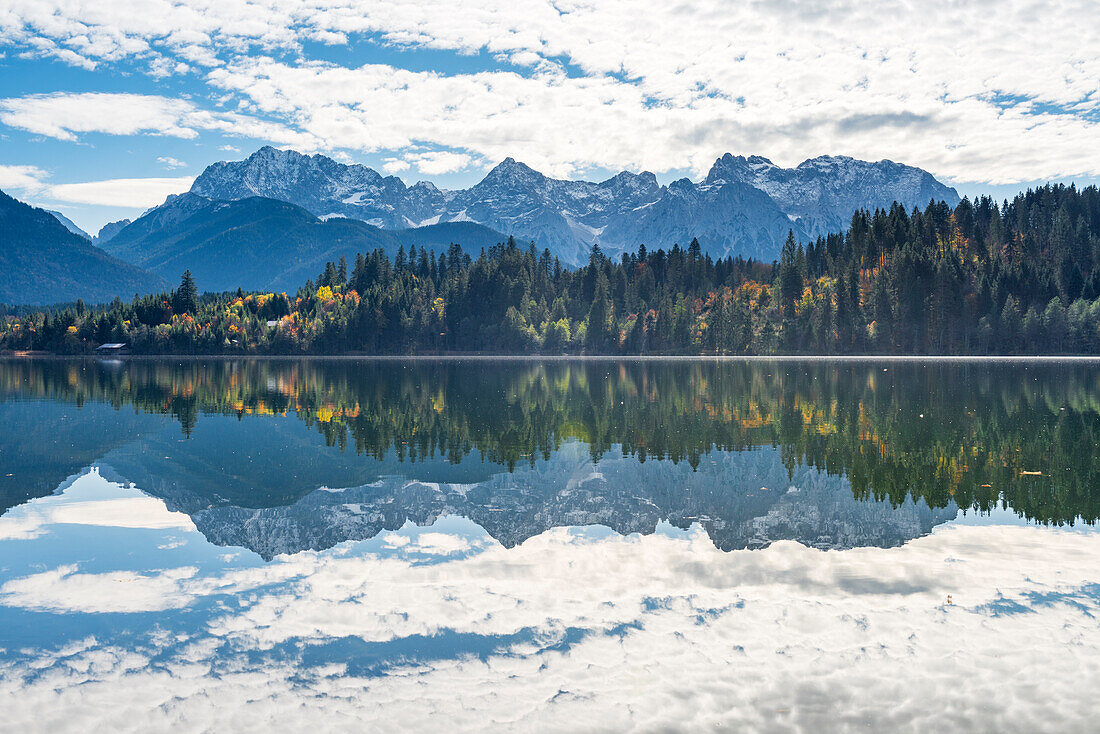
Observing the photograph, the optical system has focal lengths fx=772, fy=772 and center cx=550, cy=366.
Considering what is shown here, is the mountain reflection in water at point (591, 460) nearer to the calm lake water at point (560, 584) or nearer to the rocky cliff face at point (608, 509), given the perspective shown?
the rocky cliff face at point (608, 509)

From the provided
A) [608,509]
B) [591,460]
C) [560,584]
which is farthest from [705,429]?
[560,584]

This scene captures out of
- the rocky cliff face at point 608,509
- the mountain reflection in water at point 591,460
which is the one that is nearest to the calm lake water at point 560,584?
the rocky cliff face at point 608,509

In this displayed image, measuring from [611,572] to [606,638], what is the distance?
4761 millimetres

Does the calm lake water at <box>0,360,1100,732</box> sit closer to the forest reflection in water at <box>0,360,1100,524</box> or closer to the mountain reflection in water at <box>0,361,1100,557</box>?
the mountain reflection in water at <box>0,361,1100,557</box>

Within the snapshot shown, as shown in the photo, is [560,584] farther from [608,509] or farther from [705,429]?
[705,429]

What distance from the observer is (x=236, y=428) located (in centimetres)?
5553

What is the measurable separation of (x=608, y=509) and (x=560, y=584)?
8.93m

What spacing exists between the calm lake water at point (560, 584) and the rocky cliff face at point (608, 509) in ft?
0.57

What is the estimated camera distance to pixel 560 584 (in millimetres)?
20094

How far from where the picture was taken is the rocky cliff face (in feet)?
82.5

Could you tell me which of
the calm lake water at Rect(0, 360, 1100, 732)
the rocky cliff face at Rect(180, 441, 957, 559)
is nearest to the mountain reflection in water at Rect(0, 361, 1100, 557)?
the rocky cliff face at Rect(180, 441, 957, 559)

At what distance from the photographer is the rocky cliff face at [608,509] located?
25.2m

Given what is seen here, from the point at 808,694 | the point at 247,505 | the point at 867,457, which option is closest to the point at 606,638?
the point at 808,694

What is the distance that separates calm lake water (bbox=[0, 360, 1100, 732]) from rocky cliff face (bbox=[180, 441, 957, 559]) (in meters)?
0.17
